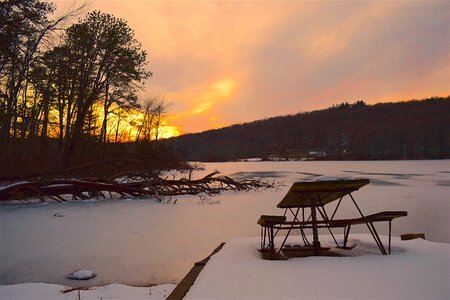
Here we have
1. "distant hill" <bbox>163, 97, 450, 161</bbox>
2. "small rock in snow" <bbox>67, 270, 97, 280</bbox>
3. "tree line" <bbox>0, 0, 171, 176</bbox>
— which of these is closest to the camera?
"small rock in snow" <bbox>67, 270, 97, 280</bbox>

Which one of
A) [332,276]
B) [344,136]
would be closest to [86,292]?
[332,276]

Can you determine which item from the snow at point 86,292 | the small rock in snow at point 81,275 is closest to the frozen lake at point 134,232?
the small rock in snow at point 81,275

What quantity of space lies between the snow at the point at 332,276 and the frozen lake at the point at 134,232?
147 cm

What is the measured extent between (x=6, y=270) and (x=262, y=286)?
482cm

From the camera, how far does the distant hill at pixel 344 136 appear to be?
8669 cm

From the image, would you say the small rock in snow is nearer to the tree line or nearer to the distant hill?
the tree line

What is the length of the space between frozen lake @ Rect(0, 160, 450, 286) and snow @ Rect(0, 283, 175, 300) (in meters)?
0.38

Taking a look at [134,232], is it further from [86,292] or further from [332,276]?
[332,276]

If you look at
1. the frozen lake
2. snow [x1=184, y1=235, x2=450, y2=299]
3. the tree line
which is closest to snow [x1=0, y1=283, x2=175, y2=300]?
the frozen lake

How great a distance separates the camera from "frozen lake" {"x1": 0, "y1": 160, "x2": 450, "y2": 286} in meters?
5.76

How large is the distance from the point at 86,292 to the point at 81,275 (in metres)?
0.95

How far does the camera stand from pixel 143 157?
17.4 m

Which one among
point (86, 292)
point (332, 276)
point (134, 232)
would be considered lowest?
point (134, 232)

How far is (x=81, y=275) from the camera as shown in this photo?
536cm
